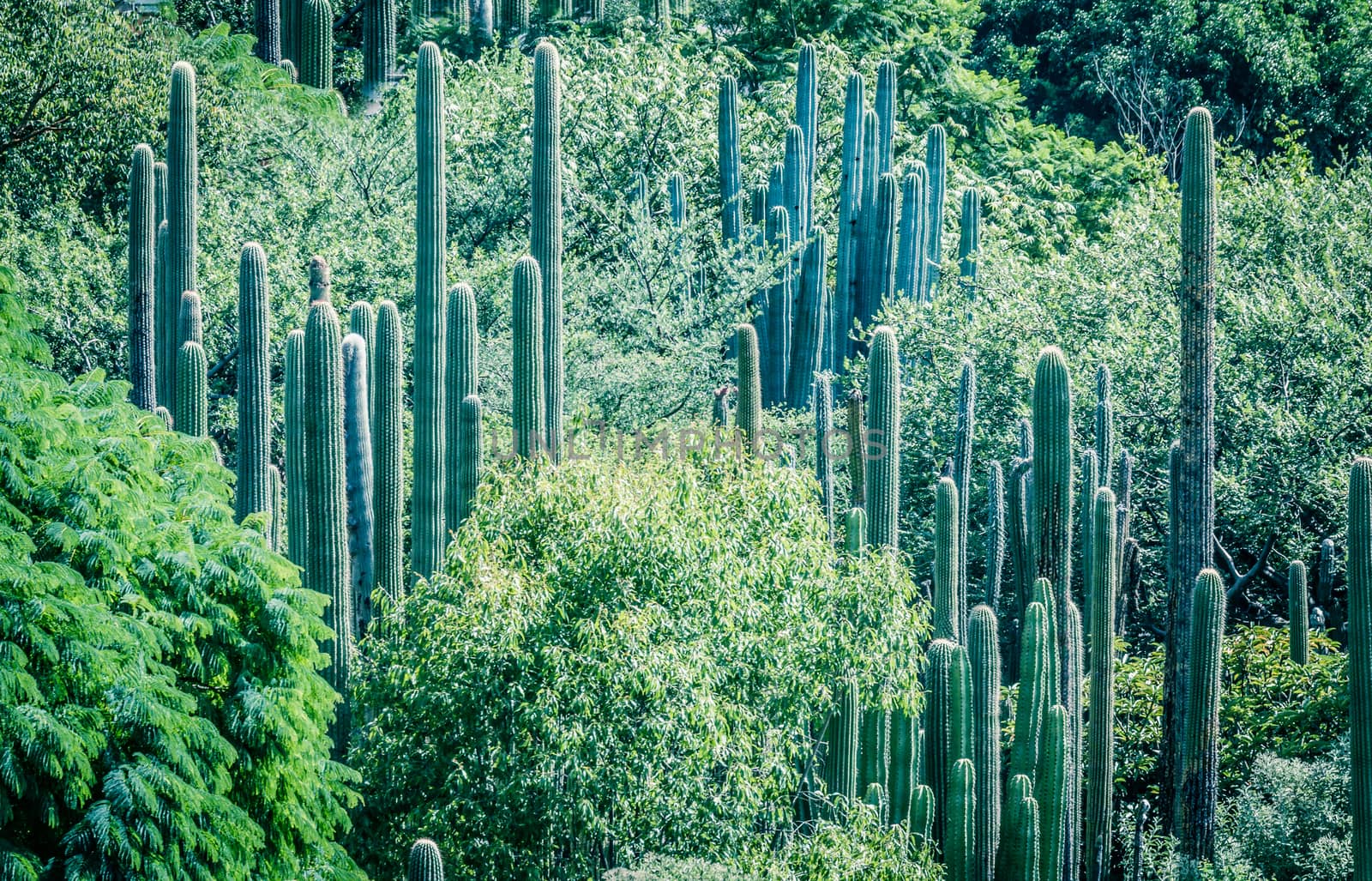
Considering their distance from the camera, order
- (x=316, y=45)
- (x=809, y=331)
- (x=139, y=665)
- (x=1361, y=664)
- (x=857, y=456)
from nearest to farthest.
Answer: (x=139, y=665)
(x=1361, y=664)
(x=857, y=456)
(x=809, y=331)
(x=316, y=45)

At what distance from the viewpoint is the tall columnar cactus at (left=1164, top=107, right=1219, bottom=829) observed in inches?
559

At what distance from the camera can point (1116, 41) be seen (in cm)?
3572

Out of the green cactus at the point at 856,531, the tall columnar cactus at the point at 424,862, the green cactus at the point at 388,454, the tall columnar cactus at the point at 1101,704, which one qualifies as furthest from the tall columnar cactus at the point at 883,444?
the tall columnar cactus at the point at 424,862

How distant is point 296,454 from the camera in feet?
47.3

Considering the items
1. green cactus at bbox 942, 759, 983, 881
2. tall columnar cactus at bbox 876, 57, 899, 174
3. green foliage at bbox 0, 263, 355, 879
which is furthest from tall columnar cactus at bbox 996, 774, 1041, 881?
tall columnar cactus at bbox 876, 57, 899, 174

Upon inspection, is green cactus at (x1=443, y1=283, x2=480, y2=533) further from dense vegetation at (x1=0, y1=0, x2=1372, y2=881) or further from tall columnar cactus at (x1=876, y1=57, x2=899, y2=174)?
tall columnar cactus at (x1=876, y1=57, x2=899, y2=174)

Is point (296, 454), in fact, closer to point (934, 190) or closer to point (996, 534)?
point (996, 534)

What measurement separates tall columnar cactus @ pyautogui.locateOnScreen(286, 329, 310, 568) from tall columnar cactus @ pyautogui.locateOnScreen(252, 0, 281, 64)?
1745 cm

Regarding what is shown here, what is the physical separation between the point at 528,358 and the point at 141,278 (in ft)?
18.3

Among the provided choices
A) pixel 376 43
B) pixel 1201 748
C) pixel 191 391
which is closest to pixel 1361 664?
pixel 1201 748

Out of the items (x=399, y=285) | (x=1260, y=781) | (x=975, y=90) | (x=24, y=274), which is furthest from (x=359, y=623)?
(x=975, y=90)

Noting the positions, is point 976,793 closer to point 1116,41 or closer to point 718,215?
point 718,215

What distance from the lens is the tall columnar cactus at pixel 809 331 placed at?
2188cm

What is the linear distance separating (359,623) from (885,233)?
10166 millimetres
